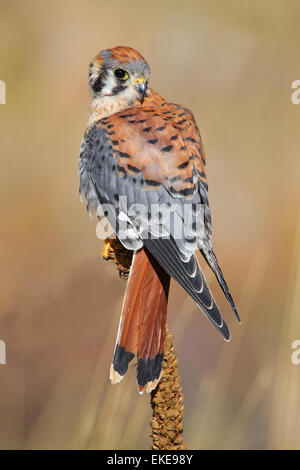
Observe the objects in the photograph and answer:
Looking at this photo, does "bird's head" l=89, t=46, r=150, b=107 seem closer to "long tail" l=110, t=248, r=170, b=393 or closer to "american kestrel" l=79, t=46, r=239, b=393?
"american kestrel" l=79, t=46, r=239, b=393

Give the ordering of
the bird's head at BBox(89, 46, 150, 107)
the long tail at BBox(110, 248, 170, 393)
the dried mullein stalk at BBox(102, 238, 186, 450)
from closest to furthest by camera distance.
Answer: the dried mullein stalk at BBox(102, 238, 186, 450) < the long tail at BBox(110, 248, 170, 393) < the bird's head at BBox(89, 46, 150, 107)

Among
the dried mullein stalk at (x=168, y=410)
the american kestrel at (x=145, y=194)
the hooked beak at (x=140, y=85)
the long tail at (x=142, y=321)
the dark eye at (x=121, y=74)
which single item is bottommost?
the dried mullein stalk at (x=168, y=410)

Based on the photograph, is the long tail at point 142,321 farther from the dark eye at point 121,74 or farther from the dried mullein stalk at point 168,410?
the dark eye at point 121,74

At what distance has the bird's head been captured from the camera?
2426 mm

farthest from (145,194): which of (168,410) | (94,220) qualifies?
(94,220)

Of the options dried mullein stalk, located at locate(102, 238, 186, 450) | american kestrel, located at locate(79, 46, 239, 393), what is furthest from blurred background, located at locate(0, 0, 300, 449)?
dried mullein stalk, located at locate(102, 238, 186, 450)

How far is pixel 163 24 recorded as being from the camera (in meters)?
3.98

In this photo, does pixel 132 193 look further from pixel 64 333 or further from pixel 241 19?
pixel 241 19

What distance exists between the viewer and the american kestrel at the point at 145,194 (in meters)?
1.99

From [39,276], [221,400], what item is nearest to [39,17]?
[39,276]

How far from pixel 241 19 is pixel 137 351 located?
264cm

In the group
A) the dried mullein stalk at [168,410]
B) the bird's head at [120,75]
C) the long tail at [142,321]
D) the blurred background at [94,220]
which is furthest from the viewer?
the blurred background at [94,220]

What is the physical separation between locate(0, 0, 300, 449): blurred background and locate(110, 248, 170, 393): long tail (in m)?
0.84

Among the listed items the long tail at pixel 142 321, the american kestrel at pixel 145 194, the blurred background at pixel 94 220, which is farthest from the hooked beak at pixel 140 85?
the blurred background at pixel 94 220
